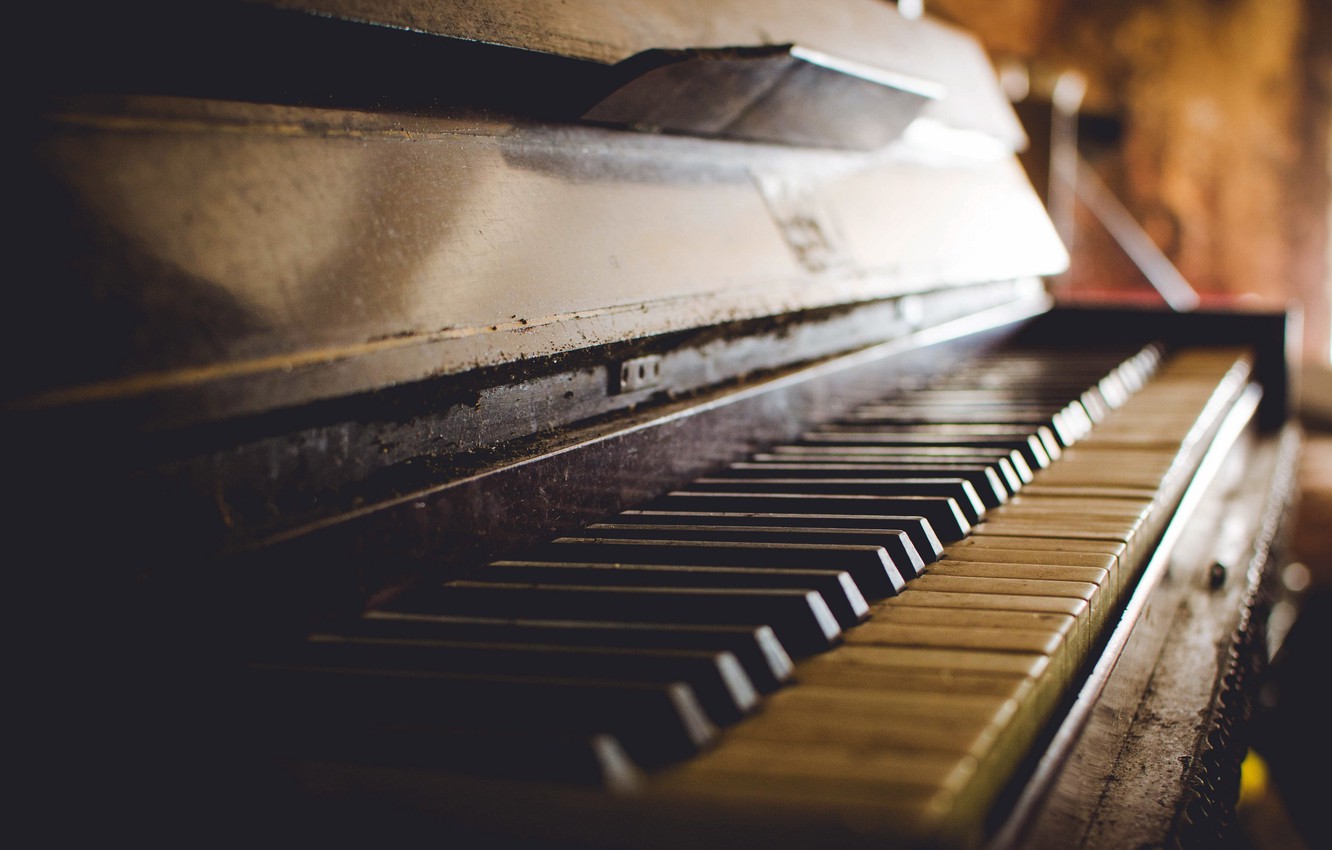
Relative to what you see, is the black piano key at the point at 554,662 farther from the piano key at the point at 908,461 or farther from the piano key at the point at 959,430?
the piano key at the point at 959,430

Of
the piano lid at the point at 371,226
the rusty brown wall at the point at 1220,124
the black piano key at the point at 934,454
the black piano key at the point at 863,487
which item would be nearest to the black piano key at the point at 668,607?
the piano lid at the point at 371,226

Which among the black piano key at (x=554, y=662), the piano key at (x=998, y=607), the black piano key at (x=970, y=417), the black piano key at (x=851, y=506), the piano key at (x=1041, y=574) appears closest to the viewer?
the black piano key at (x=554, y=662)

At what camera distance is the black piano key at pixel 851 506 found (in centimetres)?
157

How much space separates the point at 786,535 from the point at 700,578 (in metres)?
0.22

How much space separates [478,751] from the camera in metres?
0.86

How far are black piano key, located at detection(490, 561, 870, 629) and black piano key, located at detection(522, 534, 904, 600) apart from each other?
3cm

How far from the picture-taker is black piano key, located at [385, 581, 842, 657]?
112 centimetres

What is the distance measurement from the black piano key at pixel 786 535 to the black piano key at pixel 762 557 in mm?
27

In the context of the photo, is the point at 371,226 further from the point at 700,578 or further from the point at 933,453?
the point at 933,453

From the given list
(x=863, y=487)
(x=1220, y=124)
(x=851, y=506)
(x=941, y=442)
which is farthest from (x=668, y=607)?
(x=1220, y=124)

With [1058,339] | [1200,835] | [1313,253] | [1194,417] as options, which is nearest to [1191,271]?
[1313,253]

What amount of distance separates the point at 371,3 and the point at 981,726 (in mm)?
993

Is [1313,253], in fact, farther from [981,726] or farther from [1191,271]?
[981,726]

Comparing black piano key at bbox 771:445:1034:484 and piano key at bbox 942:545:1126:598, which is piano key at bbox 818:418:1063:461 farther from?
piano key at bbox 942:545:1126:598
